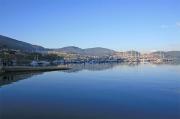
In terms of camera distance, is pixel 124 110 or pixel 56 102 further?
pixel 56 102

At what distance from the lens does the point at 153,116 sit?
588 inches

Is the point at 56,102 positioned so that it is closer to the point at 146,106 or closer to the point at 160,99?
the point at 146,106

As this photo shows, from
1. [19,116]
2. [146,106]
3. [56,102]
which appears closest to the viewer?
[19,116]

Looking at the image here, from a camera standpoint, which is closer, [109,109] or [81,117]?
[81,117]

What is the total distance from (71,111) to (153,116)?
4402 millimetres

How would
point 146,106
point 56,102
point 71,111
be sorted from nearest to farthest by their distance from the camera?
point 71,111 < point 146,106 < point 56,102

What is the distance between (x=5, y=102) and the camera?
18547mm

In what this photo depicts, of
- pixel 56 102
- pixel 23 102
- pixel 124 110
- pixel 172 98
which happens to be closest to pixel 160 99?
pixel 172 98

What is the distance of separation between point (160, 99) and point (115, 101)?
360 centimetres

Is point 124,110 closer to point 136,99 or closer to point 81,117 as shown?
point 81,117

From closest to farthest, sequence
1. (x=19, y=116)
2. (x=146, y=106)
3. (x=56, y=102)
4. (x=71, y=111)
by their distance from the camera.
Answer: (x=19, y=116) → (x=71, y=111) → (x=146, y=106) → (x=56, y=102)

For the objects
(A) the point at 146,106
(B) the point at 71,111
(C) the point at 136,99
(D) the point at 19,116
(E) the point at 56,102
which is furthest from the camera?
(C) the point at 136,99

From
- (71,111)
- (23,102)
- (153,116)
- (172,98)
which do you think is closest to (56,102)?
(23,102)

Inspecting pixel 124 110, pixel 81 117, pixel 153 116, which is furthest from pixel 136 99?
pixel 81 117
